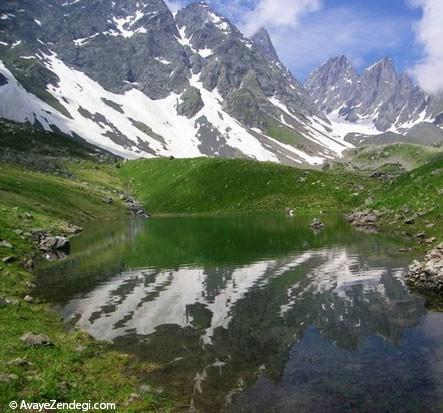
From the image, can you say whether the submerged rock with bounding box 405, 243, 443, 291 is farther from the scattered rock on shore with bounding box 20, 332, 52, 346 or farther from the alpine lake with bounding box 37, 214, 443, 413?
the scattered rock on shore with bounding box 20, 332, 52, 346

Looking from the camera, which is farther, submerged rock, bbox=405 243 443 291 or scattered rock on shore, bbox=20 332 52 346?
submerged rock, bbox=405 243 443 291

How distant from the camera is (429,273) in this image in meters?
40.0

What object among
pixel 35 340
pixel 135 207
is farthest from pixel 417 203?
pixel 135 207

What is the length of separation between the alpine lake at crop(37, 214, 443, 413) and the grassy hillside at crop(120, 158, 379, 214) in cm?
8111

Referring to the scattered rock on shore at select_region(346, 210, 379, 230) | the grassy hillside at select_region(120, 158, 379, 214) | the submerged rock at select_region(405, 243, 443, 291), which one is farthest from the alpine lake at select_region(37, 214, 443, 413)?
the grassy hillside at select_region(120, 158, 379, 214)

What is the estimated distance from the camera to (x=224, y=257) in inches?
2434

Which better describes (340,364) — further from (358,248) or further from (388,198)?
(388,198)

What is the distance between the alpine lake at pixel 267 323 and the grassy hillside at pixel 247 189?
81111mm

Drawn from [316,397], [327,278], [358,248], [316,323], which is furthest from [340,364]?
[358,248]

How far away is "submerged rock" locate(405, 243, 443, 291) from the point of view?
38.9 meters

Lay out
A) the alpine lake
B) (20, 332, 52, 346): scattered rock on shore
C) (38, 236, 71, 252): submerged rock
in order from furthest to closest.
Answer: (38, 236, 71, 252): submerged rock
(20, 332, 52, 346): scattered rock on shore
the alpine lake

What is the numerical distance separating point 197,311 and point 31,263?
96.8 feet

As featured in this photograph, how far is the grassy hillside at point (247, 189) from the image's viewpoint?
14675cm

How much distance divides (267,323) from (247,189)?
132570 millimetres
